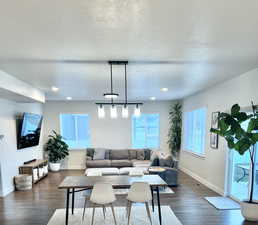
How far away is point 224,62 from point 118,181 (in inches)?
103

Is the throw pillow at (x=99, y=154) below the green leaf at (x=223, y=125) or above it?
below

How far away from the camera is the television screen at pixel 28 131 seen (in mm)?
5648

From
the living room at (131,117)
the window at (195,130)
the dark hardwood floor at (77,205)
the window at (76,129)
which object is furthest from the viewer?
the window at (76,129)

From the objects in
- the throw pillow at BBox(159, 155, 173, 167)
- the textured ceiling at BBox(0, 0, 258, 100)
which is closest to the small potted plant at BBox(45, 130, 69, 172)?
the throw pillow at BBox(159, 155, 173, 167)

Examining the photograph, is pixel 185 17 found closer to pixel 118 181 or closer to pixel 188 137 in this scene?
pixel 118 181

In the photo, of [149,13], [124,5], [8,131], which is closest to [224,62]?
[149,13]

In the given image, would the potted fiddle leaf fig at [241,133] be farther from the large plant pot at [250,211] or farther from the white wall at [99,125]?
the white wall at [99,125]

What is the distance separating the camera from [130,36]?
2213 mm

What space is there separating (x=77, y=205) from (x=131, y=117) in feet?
15.1

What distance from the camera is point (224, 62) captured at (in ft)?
10.4

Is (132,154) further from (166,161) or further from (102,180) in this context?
(102,180)

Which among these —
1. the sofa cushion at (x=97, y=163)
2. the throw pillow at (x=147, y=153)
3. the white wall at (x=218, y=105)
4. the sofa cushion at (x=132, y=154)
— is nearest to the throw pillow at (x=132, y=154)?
the sofa cushion at (x=132, y=154)

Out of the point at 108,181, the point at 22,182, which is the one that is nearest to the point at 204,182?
the point at 108,181

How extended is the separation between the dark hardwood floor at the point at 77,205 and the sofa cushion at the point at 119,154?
98.7 inches
